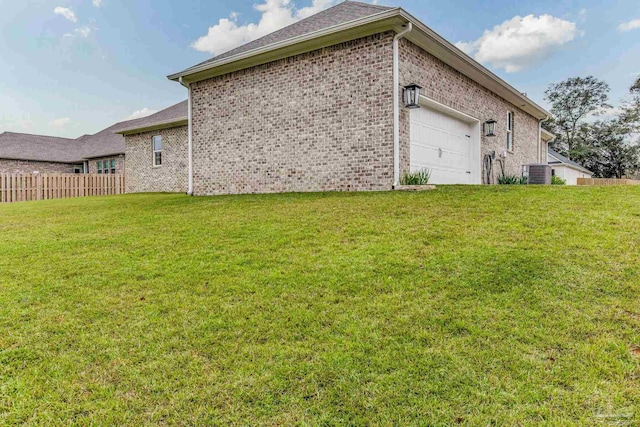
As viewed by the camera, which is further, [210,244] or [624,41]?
[624,41]

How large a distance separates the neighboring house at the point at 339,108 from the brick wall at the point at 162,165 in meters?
5.58

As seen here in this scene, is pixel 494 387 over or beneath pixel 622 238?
beneath

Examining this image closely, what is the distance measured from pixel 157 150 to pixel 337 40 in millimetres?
12462

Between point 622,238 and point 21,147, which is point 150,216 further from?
point 21,147

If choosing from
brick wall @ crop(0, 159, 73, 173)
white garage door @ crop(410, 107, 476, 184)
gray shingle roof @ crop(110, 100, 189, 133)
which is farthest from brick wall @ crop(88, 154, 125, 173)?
white garage door @ crop(410, 107, 476, 184)

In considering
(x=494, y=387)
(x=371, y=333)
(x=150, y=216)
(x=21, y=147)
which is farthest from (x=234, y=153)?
(x=21, y=147)

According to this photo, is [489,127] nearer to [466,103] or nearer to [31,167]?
[466,103]

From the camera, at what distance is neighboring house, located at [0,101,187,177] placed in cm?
2262

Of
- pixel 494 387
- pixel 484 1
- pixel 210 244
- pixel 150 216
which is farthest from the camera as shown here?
pixel 484 1

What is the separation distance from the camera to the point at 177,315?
3107 mm

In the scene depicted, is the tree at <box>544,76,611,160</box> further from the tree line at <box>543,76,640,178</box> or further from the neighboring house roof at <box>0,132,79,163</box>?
the neighboring house roof at <box>0,132,79,163</box>

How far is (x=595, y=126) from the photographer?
1394 inches

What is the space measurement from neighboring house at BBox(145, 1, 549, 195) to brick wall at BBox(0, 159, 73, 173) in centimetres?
1766

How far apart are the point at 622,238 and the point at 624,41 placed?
19293mm
